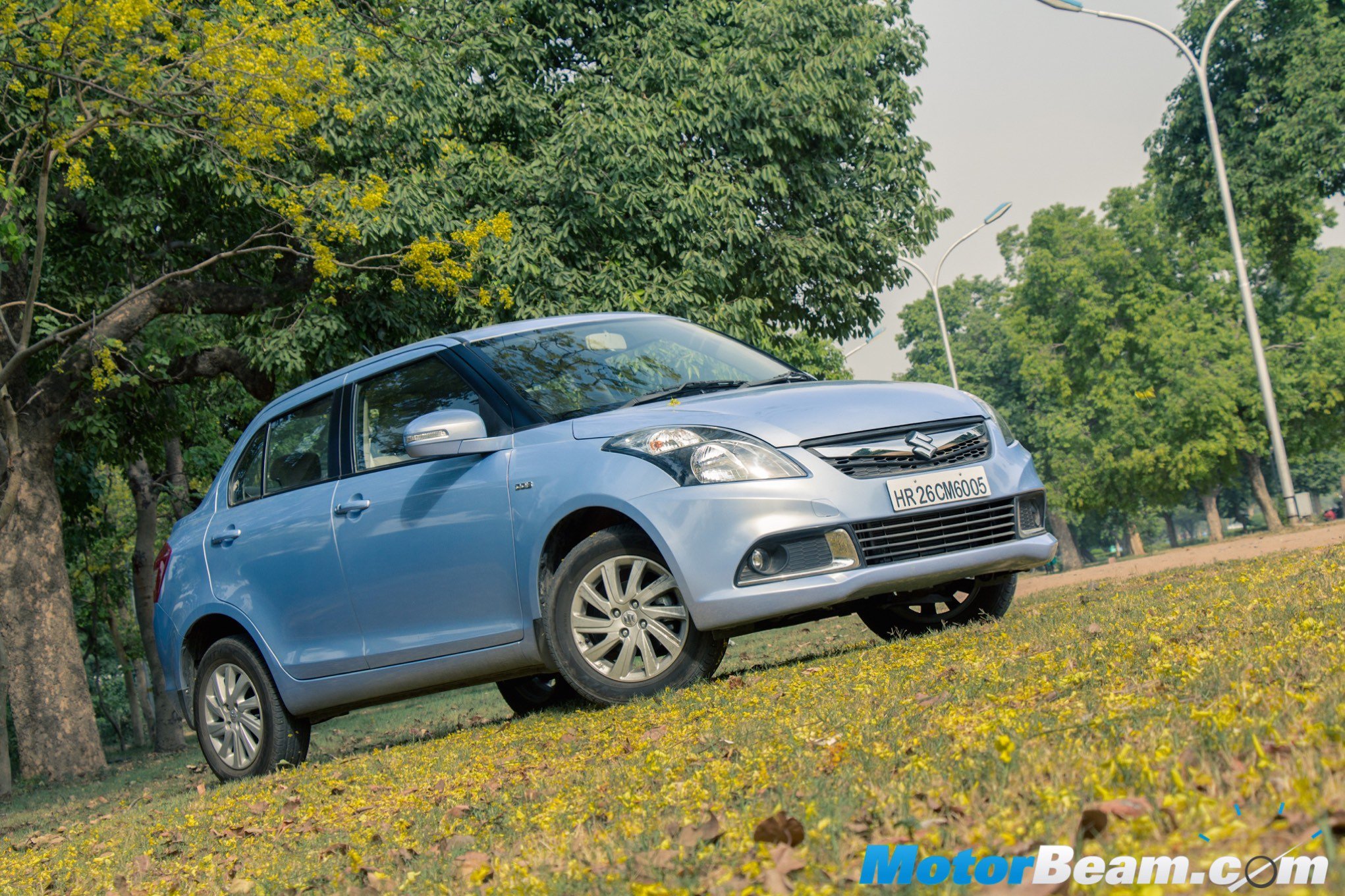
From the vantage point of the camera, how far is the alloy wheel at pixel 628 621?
5.64 m

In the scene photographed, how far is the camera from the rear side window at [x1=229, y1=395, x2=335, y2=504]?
277 inches

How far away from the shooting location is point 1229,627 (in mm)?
4629

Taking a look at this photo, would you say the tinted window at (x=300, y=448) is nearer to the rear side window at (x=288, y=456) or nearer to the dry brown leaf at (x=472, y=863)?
the rear side window at (x=288, y=456)

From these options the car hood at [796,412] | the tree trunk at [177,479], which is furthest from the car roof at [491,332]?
the tree trunk at [177,479]

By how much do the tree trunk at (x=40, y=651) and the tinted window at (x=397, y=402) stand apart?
30.2ft

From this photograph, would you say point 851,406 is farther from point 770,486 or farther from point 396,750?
point 396,750

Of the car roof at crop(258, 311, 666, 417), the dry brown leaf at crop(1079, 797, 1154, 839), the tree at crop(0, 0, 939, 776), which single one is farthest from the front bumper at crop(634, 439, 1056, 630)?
the tree at crop(0, 0, 939, 776)

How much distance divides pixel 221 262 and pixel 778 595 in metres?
12.6

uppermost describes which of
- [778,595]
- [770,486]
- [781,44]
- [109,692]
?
[781,44]

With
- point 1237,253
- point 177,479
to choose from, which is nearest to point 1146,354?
point 1237,253

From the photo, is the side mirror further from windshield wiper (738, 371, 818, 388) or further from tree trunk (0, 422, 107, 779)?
tree trunk (0, 422, 107, 779)

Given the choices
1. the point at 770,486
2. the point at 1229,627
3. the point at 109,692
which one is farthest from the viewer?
the point at 109,692

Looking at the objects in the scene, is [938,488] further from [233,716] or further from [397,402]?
[233,716]

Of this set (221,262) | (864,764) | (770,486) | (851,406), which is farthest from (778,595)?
(221,262)
